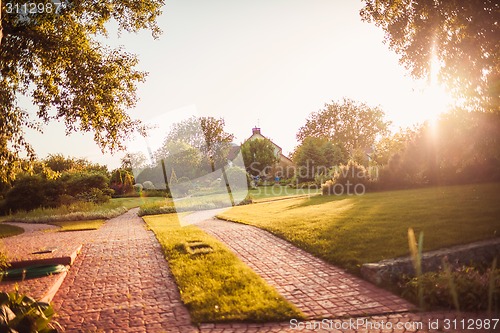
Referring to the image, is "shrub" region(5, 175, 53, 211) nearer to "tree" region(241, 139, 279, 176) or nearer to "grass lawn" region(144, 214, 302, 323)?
"grass lawn" region(144, 214, 302, 323)

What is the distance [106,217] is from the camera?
2248cm

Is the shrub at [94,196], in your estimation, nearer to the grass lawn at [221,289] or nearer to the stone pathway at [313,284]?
the grass lawn at [221,289]

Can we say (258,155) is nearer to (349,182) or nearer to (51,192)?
(349,182)

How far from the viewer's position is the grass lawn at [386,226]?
8.48m

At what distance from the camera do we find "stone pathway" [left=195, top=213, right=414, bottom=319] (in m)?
5.66

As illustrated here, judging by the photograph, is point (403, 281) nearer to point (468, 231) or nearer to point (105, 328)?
point (468, 231)

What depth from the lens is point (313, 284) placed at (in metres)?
6.95

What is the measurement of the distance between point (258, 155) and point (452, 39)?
146ft

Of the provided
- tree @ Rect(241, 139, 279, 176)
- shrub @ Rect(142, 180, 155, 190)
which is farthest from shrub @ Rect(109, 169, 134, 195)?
tree @ Rect(241, 139, 279, 176)

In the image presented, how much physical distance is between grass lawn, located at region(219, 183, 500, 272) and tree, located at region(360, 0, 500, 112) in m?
3.83

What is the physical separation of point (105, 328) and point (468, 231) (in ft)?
28.3

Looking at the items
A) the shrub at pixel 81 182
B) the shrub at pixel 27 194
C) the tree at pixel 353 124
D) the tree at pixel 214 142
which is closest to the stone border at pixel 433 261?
the shrub at pixel 27 194

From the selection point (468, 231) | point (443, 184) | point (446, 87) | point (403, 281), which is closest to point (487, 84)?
point (446, 87)

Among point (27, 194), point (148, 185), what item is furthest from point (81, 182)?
point (148, 185)
